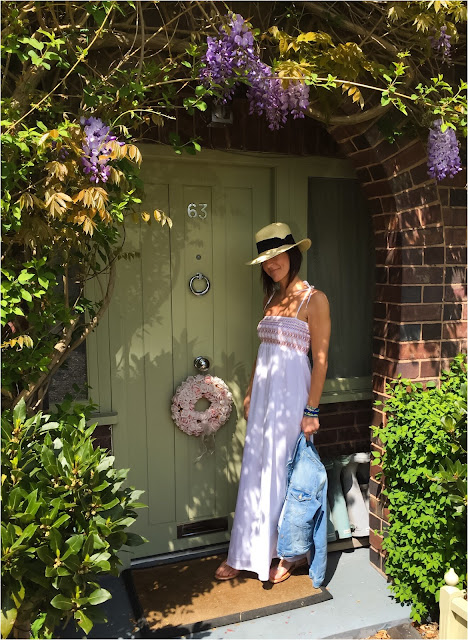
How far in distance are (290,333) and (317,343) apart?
0.49 ft

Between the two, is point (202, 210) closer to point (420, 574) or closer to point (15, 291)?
point (15, 291)

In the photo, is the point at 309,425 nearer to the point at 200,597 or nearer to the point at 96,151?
the point at 200,597

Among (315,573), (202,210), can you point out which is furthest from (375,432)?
(202,210)

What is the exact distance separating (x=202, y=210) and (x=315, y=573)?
2.13 metres

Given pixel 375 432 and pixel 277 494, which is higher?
pixel 375 432

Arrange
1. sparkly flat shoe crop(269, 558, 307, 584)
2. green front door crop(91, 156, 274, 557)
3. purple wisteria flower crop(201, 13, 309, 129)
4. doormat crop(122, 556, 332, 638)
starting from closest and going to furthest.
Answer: purple wisteria flower crop(201, 13, 309, 129)
doormat crop(122, 556, 332, 638)
sparkly flat shoe crop(269, 558, 307, 584)
green front door crop(91, 156, 274, 557)

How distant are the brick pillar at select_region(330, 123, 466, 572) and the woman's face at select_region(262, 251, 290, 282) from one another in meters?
0.58

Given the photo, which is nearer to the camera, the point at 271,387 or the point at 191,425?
the point at 271,387

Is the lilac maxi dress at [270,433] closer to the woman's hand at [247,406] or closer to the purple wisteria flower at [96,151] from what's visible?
the woman's hand at [247,406]

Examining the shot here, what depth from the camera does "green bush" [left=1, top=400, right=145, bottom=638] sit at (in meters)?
1.88

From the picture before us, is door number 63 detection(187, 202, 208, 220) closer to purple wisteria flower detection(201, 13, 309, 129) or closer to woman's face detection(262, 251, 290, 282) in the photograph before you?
woman's face detection(262, 251, 290, 282)

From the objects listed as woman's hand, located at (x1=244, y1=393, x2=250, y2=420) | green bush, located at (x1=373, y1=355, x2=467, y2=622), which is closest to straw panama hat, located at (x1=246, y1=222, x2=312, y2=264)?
woman's hand, located at (x1=244, y1=393, x2=250, y2=420)

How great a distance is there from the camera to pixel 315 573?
2.94 metres

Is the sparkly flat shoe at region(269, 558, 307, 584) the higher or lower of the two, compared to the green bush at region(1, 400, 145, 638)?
lower
